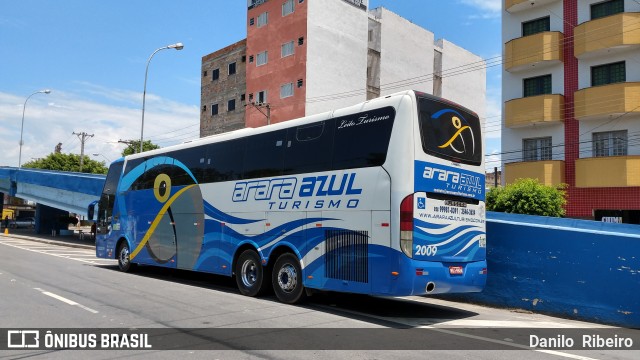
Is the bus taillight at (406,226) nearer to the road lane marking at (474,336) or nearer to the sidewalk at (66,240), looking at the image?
the road lane marking at (474,336)

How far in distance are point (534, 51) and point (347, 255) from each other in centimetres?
2230

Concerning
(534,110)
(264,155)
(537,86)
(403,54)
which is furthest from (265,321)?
(403,54)

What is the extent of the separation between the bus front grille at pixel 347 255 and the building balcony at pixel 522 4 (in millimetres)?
23673

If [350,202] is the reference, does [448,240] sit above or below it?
below

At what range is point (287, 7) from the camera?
145 ft

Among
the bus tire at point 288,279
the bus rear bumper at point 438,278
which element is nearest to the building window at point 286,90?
the bus tire at point 288,279

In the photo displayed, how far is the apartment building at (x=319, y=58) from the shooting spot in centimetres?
4244

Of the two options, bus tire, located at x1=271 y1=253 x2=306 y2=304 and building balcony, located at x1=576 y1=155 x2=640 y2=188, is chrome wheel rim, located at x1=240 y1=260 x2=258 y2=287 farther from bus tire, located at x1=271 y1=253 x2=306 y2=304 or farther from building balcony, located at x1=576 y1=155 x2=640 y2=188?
building balcony, located at x1=576 y1=155 x2=640 y2=188

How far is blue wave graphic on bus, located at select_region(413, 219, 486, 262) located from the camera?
865cm

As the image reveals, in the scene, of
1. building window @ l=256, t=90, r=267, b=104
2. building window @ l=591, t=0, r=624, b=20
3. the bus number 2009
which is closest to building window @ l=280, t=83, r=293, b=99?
building window @ l=256, t=90, r=267, b=104

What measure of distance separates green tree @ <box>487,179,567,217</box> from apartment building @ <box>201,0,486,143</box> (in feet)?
73.6

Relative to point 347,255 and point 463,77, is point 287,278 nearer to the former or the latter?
point 347,255

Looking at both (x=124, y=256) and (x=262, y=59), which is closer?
(x=124, y=256)

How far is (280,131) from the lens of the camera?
1114cm
